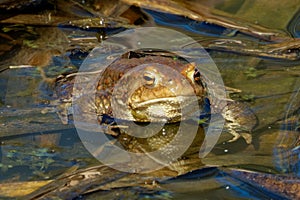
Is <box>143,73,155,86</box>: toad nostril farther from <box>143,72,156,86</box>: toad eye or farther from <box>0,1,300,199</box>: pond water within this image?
<box>0,1,300,199</box>: pond water

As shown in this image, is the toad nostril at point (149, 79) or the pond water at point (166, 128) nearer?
the pond water at point (166, 128)

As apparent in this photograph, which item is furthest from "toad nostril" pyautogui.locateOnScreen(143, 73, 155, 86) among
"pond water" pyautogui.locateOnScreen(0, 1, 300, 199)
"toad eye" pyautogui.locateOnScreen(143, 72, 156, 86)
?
"pond water" pyautogui.locateOnScreen(0, 1, 300, 199)

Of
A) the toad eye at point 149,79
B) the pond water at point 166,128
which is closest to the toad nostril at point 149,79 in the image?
the toad eye at point 149,79

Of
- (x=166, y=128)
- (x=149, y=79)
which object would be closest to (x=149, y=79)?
(x=149, y=79)

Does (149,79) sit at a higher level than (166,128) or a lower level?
higher

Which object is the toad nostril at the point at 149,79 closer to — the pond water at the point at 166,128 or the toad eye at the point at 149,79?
the toad eye at the point at 149,79

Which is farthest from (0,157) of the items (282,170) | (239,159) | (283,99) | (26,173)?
(283,99)

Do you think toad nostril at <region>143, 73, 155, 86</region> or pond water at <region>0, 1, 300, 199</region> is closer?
pond water at <region>0, 1, 300, 199</region>

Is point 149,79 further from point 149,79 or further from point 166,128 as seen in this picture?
point 166,128
